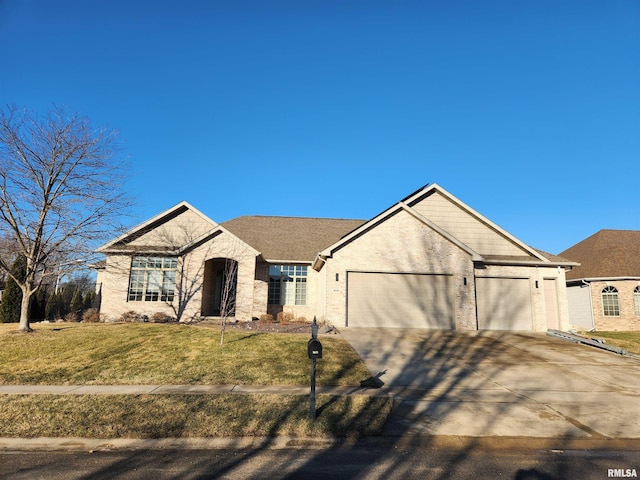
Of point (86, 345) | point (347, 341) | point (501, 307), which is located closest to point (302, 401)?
point (347, 341)

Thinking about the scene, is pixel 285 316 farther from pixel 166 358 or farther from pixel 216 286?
pixel 166 358

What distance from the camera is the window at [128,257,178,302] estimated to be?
19234 millimetres

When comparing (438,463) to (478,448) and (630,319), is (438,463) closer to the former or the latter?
(478,448)

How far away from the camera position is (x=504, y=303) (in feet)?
60.1

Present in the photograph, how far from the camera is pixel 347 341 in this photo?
13531 millimetres

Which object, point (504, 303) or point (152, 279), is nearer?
point (504, 303)

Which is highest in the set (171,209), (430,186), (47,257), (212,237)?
(430,186)

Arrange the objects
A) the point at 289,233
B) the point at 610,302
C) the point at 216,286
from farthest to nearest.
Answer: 1. the point at 289,233
2. the point at 610,302
3. the point at 216,286

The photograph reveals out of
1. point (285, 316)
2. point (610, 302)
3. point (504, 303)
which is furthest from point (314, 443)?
A: point (610, 302)

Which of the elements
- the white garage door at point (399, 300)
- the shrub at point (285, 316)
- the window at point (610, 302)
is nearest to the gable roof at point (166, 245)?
the shrub at point (285, 316)


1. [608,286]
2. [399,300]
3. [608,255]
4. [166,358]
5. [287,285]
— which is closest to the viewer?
[166,358]

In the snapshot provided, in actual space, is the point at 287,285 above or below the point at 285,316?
above

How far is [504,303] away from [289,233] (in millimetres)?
14169

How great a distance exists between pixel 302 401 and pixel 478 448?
A: 129 inches
